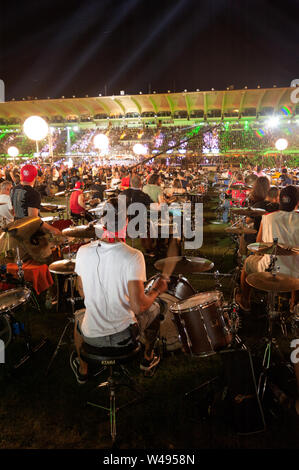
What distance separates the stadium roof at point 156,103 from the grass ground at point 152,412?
41.2 m

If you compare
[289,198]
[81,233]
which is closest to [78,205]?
[81,233]

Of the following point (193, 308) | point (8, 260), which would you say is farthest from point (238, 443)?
point (8, 260)

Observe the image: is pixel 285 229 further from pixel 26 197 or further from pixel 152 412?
pixel 26 197

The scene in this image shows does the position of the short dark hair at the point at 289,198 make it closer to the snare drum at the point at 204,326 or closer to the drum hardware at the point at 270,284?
the drum hardware at the point at 270,284

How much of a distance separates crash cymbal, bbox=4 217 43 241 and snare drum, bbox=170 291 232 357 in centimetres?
255

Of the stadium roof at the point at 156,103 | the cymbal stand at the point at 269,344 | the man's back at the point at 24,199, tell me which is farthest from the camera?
the stadium roof at the point at 156,103

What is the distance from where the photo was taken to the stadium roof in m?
41.0

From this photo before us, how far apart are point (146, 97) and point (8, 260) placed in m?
41.7

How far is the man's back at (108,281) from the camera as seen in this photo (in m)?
2.52

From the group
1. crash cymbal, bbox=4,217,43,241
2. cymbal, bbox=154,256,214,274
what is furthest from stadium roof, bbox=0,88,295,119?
cymbal, bbox=154,256,214,274

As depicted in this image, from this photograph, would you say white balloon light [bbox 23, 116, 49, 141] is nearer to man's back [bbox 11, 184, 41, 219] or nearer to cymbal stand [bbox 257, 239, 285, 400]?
man's back [bbox 11, 184, 41, 219]

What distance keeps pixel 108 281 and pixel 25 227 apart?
2.45m

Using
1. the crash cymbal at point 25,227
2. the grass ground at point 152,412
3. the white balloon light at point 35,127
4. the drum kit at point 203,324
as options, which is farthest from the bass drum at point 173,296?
the white balloon light at point 35,127
